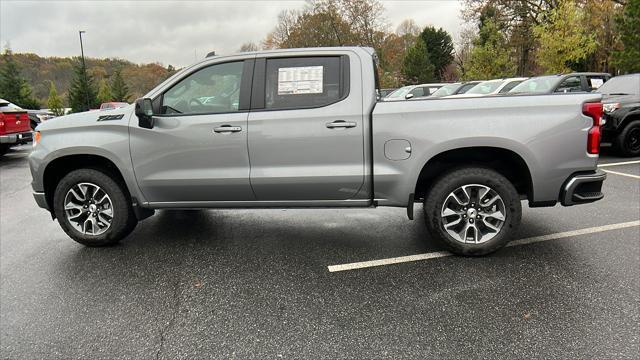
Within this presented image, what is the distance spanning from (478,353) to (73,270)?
357cm

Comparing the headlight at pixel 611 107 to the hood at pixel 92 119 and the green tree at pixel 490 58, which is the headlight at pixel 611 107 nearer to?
the hood at pixel 92 119

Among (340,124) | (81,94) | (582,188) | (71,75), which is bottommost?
(582,188)

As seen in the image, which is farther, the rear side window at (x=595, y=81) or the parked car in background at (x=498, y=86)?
the parked car in background at (x=498, y=86)

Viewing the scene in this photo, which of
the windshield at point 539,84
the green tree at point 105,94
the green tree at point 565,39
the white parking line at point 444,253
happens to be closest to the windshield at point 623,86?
the windshield at point 539,84

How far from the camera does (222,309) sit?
318cm

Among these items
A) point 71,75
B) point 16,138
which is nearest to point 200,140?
point 16,138

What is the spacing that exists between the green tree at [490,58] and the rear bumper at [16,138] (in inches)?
1173

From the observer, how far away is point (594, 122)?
3.63 m

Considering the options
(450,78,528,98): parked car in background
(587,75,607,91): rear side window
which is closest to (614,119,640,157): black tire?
(587,75,607,91): rear side window

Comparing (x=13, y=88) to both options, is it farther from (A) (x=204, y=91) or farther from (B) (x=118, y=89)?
(A) (x=204, y=91)

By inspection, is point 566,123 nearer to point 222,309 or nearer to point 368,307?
point 368,307

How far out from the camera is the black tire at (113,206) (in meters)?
4.35

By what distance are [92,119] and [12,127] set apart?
362 inches

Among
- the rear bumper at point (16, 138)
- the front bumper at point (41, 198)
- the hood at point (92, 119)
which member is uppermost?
the hood at point (92, 119)
